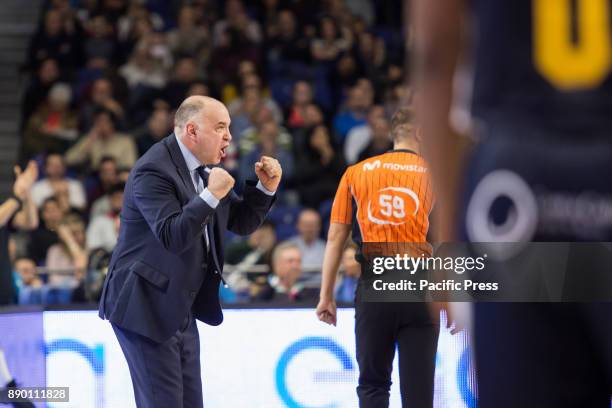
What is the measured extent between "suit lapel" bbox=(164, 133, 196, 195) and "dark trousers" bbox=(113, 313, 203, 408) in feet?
2.14

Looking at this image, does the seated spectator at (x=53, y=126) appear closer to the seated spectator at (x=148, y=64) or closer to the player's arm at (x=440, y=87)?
the seated spectator at (x=148, y=64)

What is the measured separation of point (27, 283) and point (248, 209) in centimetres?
426

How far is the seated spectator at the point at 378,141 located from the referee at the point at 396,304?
18.5 ft

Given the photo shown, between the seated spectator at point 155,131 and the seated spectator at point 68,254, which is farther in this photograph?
the seated spectator at point 155,131

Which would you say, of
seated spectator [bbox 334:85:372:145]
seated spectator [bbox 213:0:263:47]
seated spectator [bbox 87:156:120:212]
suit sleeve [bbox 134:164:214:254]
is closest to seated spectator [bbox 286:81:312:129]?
seated spectator [bbox 334:85:372:145]

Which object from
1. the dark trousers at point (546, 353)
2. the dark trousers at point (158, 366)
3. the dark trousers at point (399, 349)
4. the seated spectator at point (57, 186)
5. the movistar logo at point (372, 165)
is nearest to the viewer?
the dark trousers at point (546, 353)

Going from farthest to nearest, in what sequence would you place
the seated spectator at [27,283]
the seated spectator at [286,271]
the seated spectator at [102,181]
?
the seated spectator at [102,181] < the seated spectator at [27,283] < the seated spectator at [286,271]

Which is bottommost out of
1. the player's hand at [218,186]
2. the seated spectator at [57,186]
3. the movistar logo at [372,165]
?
the player's hand at [218,186]

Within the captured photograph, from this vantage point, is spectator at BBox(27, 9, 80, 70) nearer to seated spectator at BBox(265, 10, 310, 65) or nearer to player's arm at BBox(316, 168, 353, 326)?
seated spectator at BBox(265, 10, 310, 65)

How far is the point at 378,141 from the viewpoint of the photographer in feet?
38.1

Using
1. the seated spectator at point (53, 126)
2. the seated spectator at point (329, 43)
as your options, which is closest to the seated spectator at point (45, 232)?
the seated spectator at point (53, 126)

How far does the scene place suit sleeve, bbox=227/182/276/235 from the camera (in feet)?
17.9

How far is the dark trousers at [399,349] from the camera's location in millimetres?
5730
